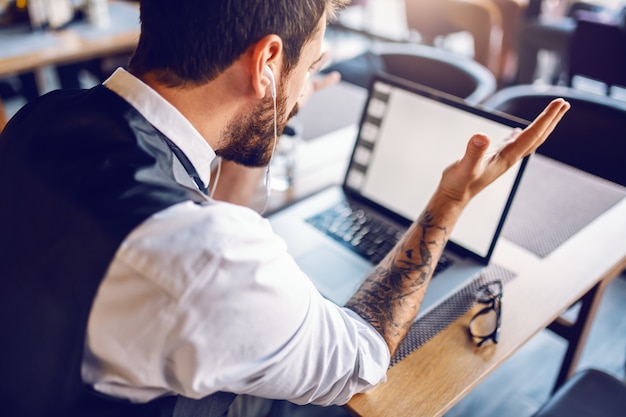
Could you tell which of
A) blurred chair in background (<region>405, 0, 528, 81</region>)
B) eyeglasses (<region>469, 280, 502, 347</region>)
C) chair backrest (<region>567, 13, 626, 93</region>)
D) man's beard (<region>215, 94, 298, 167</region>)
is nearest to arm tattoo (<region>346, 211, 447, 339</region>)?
eyeglasses (<region>469, 280, 502, 347</region>)

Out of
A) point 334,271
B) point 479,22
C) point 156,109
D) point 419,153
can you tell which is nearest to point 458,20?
point 479,22

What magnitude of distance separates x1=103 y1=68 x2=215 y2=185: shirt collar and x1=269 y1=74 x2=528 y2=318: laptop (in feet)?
1.21

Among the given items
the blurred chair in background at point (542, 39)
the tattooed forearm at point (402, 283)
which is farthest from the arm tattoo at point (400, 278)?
the blurred chair in background at point (542, 39)

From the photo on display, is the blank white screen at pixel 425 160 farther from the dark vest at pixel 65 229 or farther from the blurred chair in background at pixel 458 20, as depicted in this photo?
the blurred chair in background at pixel 458 20

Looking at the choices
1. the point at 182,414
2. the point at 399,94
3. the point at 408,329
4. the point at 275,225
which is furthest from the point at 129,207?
the point at 399,94

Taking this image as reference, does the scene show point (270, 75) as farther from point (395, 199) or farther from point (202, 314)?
point (395, 199)

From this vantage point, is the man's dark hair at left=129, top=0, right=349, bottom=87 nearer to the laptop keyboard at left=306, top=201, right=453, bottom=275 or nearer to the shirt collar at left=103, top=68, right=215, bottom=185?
the shirt collar at left=103, top=68, right=215, bottom=185

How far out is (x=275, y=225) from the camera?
47.8 inches

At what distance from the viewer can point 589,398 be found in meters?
1.18

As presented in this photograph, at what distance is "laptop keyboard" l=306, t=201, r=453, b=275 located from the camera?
112 cm

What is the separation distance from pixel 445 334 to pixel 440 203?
219mm

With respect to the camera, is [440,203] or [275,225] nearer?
[440,203]

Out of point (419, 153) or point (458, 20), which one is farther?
point (458, 20)

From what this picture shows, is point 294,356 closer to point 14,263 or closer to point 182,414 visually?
point 182,414
